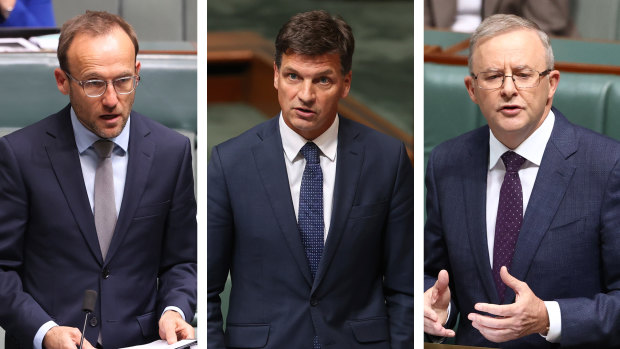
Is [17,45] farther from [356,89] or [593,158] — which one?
[593,158]

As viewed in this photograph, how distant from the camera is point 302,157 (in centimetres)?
438

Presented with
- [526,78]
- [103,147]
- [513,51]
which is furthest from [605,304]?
[103,147]

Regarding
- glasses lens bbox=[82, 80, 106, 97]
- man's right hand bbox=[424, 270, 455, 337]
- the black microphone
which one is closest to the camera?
the black microphone

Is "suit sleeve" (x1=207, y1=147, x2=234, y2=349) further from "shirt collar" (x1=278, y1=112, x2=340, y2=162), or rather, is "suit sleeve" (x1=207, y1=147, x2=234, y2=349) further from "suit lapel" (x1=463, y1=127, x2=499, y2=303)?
"suit lapel" (x1=463, y1=127, x2=499, y2=303)

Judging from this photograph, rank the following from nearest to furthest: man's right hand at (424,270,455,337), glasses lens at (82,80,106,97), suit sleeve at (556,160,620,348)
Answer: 1. suit sleeve at (556,160,620,348)
2. glasses lens at (82,80,106,97)
3. man's right hand at (424,270,455,337)

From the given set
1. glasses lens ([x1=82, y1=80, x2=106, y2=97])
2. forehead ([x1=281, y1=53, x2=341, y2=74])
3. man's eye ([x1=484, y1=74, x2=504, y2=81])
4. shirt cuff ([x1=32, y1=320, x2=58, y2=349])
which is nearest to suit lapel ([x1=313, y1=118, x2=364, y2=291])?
forehead ([x1=281, y1=53, x2=341, y2=74])

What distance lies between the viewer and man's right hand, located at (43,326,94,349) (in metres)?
4.13

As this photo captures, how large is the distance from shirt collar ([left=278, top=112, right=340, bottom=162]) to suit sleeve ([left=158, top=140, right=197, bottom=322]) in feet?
1.40

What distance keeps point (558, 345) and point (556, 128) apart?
91cm

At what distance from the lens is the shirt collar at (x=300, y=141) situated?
4.38 meters

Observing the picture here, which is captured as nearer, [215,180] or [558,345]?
[558,345]

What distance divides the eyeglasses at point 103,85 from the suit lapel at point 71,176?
176mm

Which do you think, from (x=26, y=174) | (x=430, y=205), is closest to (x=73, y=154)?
(x=26, y=174)

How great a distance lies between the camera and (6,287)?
417 centimetres
